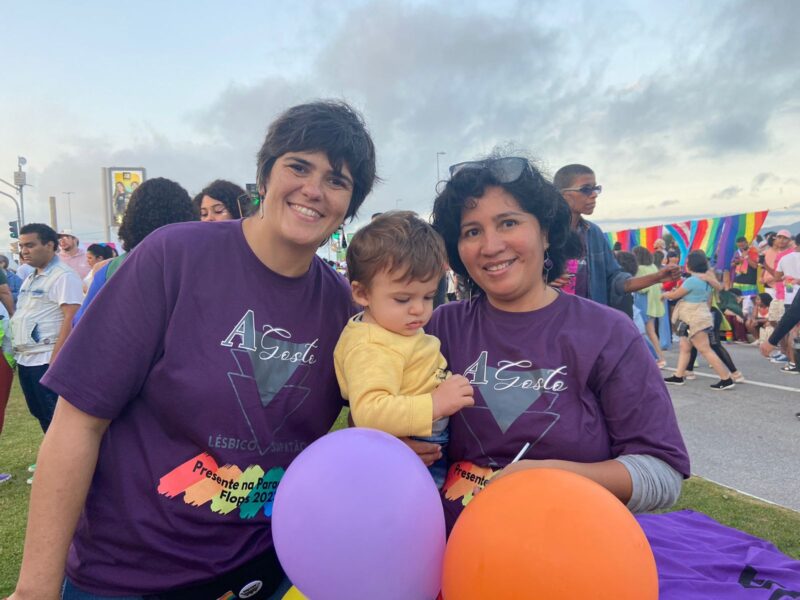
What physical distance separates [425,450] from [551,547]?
62 cm

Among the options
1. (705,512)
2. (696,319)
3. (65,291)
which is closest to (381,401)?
(705,512)

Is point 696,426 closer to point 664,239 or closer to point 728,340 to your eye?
point 728,340

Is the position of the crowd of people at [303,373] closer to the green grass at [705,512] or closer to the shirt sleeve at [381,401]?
the shirt sleeve at [381,401]

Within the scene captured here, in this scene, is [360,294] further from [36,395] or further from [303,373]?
[36,395]

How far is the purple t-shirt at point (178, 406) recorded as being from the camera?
1474 mm

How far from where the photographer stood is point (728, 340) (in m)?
12.8

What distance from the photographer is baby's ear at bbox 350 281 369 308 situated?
1.91 meters

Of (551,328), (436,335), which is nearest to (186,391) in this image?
(436,335)

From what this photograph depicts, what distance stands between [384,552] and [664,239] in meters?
15.7

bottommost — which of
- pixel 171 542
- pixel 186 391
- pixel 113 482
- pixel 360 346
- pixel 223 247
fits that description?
pixel 171 542

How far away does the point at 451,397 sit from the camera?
1633 millimetres

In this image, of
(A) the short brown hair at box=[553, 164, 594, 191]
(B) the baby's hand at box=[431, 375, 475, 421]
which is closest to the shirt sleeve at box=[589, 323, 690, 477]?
(B) the baby's hand at box=[431, 375, 475, 421]

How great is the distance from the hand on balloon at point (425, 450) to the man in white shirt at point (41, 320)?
4435mm

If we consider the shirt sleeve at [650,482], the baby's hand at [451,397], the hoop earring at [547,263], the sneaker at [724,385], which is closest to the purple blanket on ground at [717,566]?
the shirt sleeve at [650,482]
